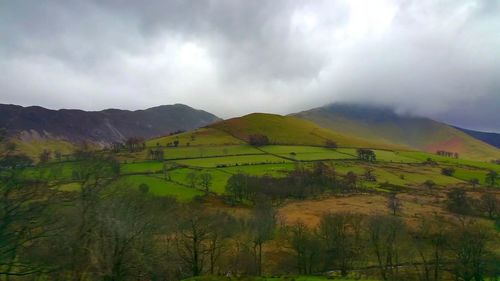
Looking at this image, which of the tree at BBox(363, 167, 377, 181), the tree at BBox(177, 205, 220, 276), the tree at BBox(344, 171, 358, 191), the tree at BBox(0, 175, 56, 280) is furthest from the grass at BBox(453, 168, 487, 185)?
the tree at BBox(0, 175, 56, 280)

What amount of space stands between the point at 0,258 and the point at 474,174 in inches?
8117

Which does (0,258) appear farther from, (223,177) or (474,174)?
(474,174)

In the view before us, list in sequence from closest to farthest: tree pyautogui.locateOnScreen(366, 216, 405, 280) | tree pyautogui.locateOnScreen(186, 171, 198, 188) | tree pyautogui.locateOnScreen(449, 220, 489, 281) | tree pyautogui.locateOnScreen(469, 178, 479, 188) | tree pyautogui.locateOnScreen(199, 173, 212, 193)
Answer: tree pyautogui.locateOnScreen(449, 220, 489, 281) < tree pyautogui.locateOnScreen(366, 216, 405, 280) < tree pyautogui.locateOnScreen(199, 173, 212, 193) < tree pyautogui.locateOnScreen(186, 171, 198, 188) < tree pyautogui.locateOnScreen(469, 178, 479, 188)

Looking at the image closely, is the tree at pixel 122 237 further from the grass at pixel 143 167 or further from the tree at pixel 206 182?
the grass at pixel 143 167

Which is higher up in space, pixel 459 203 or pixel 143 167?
pixel 143 167

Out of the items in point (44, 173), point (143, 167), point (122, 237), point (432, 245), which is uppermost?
point (44, 173)

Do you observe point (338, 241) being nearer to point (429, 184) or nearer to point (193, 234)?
point (193, 234)

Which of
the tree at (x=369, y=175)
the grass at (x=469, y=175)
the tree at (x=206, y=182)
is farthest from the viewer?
the grass at (x=469, y=175)

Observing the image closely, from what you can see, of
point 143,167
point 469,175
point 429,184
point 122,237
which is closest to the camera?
point 122,237

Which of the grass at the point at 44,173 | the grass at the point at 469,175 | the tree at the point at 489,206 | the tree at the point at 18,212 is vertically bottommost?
the tree at the point at 489,206

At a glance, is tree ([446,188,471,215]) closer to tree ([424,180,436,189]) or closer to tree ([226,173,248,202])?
tree ([424,180,436,189])

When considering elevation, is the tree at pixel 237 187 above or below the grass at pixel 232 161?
below

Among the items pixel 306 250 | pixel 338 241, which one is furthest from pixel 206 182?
pixel 338 241

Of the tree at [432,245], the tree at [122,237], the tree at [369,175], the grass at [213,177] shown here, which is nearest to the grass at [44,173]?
the tree at [122,237]
